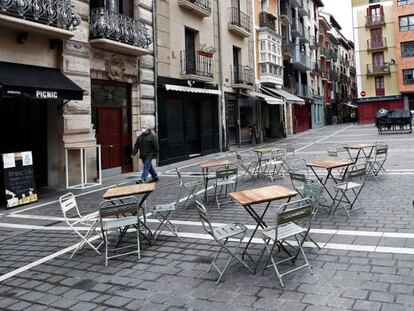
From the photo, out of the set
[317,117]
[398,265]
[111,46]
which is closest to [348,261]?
[398,265]

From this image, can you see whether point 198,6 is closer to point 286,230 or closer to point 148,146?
point 148,146

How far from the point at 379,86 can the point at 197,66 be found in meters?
33.7

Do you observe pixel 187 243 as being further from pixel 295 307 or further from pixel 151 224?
pixel 295 307

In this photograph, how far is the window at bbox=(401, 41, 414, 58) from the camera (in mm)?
44156

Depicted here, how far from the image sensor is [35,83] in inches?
391

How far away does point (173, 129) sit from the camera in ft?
57.3

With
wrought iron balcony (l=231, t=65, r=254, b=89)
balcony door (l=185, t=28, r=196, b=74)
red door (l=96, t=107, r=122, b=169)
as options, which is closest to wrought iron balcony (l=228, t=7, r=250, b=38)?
wrought iron balcony (l=231, t=65, r=254, b=89)

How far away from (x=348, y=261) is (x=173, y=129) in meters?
13.3

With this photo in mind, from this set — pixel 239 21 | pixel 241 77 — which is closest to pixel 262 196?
pixel 241 77

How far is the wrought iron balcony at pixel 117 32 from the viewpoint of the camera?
505 inches

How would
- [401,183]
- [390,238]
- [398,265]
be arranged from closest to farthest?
[398,265] → [390,238] → [401,183]

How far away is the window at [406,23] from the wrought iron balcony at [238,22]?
27260mm

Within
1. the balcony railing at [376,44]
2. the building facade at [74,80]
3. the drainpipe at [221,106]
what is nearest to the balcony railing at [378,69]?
the balcony railing at [376,44]

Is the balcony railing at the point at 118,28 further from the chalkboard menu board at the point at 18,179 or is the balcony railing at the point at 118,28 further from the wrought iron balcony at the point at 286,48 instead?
the wrought iron balcony at the point at 286,48
